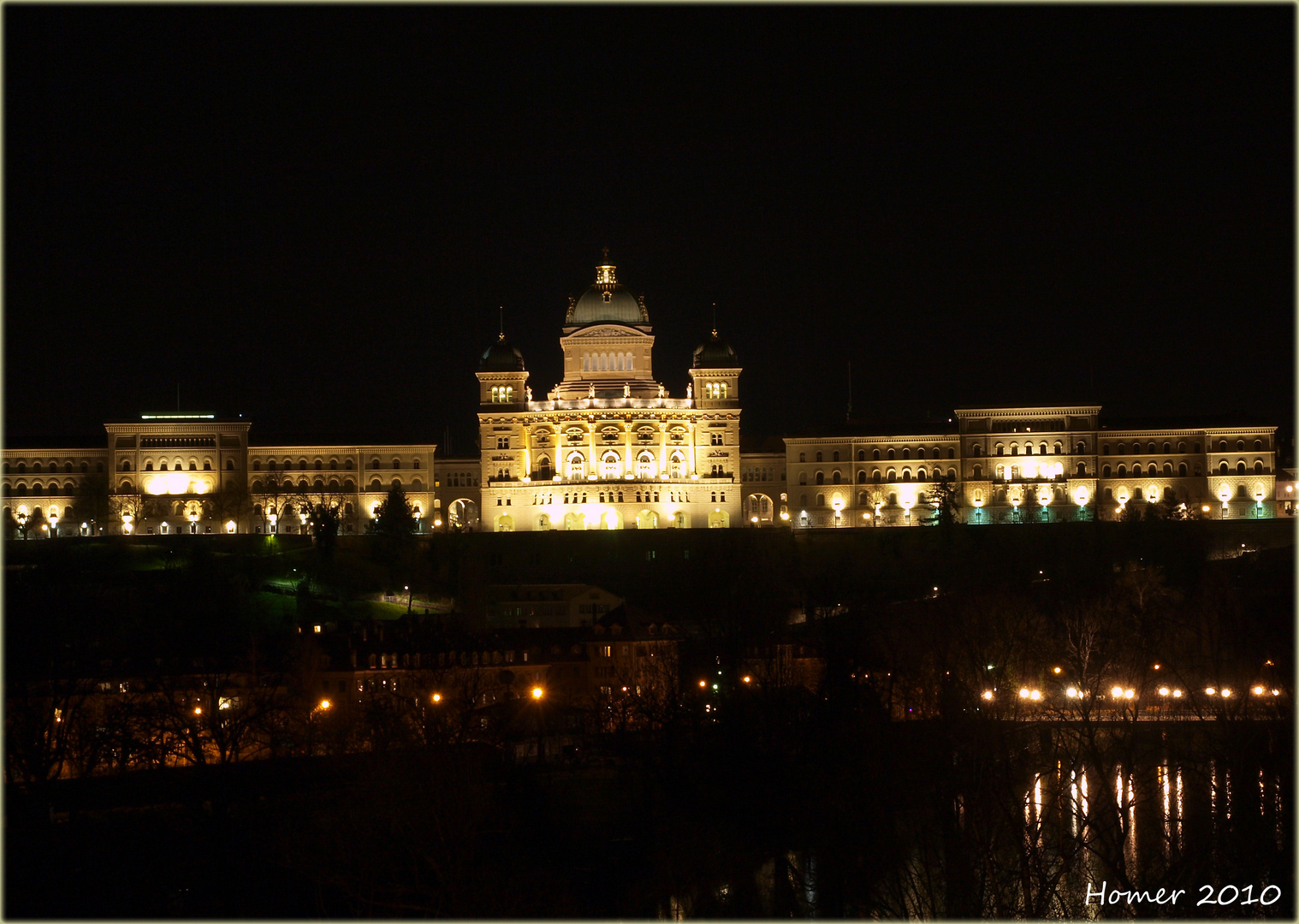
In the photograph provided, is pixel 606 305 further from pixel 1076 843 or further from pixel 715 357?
pixel 1076 843

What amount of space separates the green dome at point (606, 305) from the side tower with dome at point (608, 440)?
0.14 meters

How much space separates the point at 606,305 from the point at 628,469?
34.5 ft

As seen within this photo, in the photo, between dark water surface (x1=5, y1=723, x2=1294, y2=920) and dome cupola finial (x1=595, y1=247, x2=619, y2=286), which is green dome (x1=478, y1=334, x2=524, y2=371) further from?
dark water surface (x1=5, y1=723, x2=1294, y2=920)

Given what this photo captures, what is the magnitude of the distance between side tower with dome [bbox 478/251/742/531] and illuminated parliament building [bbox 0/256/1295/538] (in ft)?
0.32

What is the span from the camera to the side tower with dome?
105 m

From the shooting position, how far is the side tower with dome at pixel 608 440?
105 m

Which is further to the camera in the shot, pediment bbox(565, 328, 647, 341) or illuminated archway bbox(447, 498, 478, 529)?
illuminated archway bbox(447, 498, 478, 529)

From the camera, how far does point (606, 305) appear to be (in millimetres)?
110562

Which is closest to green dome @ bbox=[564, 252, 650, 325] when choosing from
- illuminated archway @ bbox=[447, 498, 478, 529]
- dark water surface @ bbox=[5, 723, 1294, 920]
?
illuminated archway @ bbox=[447, 498, 478, 529]

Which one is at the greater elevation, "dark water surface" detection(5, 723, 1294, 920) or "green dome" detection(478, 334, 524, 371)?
"green dome" detection(478, 334, 524, 371)

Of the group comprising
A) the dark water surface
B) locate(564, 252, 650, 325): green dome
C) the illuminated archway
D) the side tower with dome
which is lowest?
the dark water surface

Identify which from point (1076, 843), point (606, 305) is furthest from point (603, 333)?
point (1076, 843)

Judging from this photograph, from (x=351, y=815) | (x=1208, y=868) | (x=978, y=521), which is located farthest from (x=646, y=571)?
(x=1208, y=868)

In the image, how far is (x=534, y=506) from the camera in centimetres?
10544
